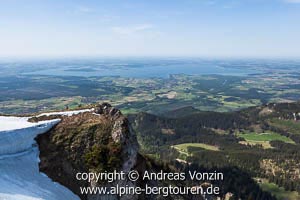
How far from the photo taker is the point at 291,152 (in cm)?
15188

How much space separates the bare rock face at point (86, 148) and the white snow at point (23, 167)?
2.20 feet

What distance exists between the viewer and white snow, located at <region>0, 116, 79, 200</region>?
74.7 feet

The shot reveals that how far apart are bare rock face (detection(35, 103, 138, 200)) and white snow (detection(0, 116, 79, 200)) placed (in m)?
0.67

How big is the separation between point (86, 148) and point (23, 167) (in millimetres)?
5282

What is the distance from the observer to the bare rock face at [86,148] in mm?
26828

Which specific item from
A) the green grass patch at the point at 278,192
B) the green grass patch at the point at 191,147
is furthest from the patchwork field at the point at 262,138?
the green grass patch at the point at 278,192

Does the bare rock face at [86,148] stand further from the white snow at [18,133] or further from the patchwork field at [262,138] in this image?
the patchwork field at [262,138]

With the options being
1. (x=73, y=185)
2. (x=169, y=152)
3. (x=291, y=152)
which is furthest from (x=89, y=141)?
(x=291, y=152)

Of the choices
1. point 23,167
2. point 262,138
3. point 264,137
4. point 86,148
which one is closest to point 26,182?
point 23,167

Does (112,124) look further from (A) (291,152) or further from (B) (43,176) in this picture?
(A) (291,152)

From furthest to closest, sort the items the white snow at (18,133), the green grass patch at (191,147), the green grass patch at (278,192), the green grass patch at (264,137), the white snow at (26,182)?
the green grass patch at (264,137) < the green grass patch at (191,147) < the green grass patch at (278,192) < the white snow at (18,133) < the white snow at (26,182)

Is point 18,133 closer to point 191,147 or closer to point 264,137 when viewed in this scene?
point 191,147

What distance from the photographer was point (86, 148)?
2831 centimetres

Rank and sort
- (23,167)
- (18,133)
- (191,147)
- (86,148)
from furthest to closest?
(191,147), (86,148), (18,133), (23,167)
